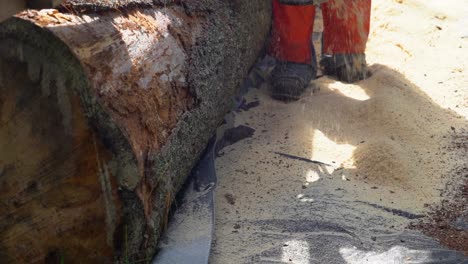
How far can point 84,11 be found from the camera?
88.3 inches

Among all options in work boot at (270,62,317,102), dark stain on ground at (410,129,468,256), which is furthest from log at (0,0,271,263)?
work boot at (270,62,317,102)

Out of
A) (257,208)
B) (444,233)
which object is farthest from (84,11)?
(444,233)

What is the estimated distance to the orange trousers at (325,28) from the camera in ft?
13.2

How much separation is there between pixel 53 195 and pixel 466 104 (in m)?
2.73

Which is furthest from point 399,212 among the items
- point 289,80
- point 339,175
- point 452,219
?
point 289,80

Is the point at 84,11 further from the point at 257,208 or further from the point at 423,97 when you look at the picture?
the point at 423,97

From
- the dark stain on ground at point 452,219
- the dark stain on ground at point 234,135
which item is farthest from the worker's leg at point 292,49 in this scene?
the dark stain on ground at point 452,219

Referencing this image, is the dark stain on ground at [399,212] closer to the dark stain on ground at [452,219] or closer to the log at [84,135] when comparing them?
the dark stain on ground at [452,219]

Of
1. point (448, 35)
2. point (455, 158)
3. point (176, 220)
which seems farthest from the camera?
point (448, 35)

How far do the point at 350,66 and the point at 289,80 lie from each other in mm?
516

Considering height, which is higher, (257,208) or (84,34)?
(84,34)

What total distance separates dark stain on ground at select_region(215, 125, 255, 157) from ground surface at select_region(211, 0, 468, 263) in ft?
0.14

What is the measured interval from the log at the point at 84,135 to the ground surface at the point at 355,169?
20.3 inches

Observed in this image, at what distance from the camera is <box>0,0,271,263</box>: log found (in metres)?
2.06
